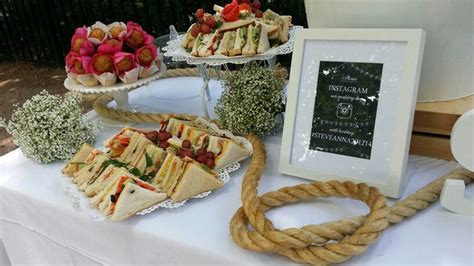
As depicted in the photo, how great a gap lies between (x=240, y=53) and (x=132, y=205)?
39 centimetres

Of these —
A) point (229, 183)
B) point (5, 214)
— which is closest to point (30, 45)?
point (5, 214)

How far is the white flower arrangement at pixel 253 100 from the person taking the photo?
79cm

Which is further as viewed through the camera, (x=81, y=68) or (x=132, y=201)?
(x=81, y=68)

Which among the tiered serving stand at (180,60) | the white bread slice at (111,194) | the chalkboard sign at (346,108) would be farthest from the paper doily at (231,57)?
the white bread slice at (111,194)

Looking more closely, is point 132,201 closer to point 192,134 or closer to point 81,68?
point 192,134

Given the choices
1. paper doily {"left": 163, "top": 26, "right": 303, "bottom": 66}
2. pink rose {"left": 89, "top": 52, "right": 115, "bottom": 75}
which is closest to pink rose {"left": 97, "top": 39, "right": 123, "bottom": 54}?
pink rose {"left": 89, "top": 52, "right": 115, "bottom": 75}

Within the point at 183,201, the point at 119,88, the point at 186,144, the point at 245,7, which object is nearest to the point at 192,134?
the point at 186,144

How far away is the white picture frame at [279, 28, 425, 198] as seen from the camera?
0.58 m

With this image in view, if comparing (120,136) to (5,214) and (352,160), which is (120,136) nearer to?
(5,214)

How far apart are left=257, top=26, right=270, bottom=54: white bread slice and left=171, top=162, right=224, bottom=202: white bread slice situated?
0.31 m

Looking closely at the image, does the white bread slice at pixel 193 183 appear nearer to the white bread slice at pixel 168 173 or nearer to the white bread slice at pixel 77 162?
the white bread slice at pixel 168 173

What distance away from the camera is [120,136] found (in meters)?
0.80

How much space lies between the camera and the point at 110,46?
0.92 metres

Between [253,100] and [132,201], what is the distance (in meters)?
0.30
